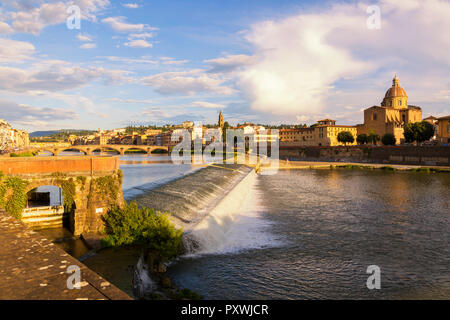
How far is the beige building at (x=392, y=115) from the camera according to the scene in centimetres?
10256

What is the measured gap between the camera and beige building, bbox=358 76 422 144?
102562 millimetres

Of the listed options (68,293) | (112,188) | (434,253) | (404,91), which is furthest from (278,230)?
(404,91)

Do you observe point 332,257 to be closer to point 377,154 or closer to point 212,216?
point 212,216

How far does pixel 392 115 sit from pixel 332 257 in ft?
351

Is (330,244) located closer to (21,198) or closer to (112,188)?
(112,188)

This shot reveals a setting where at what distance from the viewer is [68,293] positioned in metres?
4.30

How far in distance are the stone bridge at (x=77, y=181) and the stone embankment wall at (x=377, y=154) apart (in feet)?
212

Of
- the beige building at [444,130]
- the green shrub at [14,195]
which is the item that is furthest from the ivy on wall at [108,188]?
the beige building at [444,130]

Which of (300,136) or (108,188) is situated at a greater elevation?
(300,136)

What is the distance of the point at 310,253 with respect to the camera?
51.6ft

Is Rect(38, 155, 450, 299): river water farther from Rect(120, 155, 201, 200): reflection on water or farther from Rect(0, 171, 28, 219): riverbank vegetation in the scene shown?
Rect(0, 171, 28, 219): riverbank vegetation

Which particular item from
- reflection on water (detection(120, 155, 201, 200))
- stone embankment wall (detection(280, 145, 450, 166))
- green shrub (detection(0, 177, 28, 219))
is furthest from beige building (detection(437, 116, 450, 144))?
green shrub (detection(0, 177, 28, 219))

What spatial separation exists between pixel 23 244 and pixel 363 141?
103068mm
